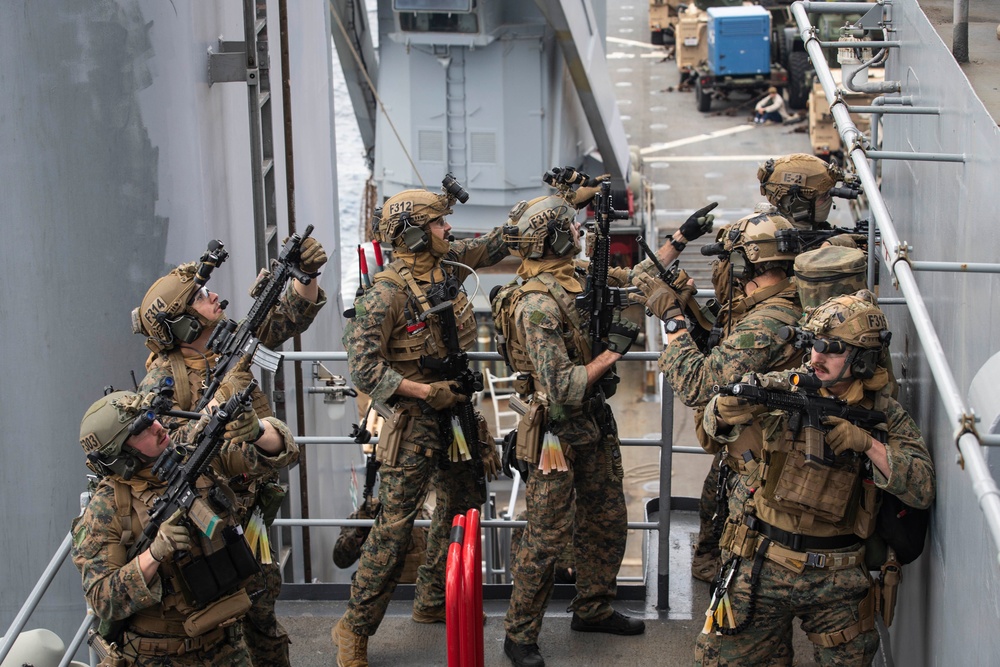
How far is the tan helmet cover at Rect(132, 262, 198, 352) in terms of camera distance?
561 cm

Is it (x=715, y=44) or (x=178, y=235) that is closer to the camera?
(x=178, y=235)

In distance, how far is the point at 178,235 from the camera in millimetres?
6617

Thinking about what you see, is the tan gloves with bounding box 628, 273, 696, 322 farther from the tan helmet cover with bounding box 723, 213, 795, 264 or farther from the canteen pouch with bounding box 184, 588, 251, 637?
the canteen pouch with bounding box 184, 588, 251, 637

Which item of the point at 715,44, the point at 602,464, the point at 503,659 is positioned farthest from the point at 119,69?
the point at 715,44

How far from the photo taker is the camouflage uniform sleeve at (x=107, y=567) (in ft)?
15.4

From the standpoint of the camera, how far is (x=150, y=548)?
184 inches

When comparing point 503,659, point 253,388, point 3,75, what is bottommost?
point 503,659

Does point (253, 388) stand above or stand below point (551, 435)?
above

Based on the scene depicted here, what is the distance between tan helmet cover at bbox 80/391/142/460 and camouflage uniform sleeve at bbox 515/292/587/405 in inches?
70.9

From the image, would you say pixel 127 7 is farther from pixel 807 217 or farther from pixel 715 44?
pixel 715 44

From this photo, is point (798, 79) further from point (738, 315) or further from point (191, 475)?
point (191, 475)

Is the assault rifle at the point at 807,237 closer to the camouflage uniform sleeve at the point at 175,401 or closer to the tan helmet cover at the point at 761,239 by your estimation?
the tan helmet cover at the point at 761,239

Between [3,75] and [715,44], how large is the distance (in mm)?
25659

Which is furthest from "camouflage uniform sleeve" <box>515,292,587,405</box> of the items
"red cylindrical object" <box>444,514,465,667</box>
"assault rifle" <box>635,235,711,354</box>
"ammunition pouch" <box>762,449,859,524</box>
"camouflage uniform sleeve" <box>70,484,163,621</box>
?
"camouflage uniform sleeve" <box>70,484,163,621</box>
